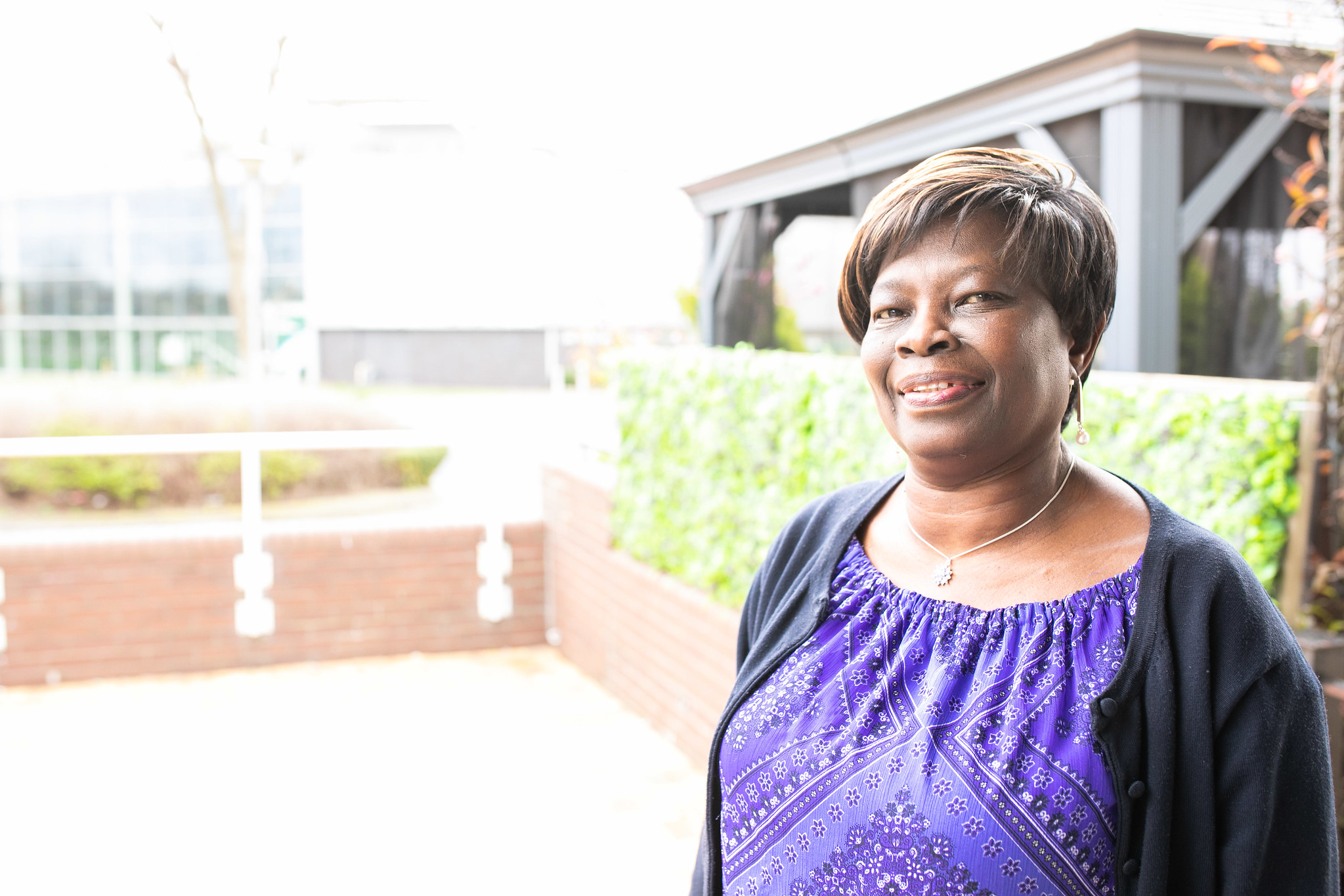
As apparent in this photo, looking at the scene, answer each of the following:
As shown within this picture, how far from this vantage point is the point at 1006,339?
1.48 m

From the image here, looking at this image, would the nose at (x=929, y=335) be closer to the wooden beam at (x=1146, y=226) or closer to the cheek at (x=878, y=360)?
the cheek at (x=878, y=360)

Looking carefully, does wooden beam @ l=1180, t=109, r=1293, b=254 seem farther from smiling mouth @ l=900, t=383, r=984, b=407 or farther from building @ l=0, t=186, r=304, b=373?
building @ l=0, t=186, r=304, b=373

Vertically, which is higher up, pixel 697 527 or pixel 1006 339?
pixel 1006 339

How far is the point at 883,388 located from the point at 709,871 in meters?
0.74

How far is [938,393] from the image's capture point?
4.95 feet

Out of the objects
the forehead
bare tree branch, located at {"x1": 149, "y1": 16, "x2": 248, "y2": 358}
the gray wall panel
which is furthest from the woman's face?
the gray wall panel

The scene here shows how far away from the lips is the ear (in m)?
0.17

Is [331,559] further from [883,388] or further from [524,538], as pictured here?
[883,388]

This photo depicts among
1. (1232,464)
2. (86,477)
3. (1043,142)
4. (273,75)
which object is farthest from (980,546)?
(273,75)

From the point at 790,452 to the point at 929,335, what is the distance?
3.07 m

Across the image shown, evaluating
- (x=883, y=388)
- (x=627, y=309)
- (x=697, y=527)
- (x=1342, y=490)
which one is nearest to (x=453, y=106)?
(x=627, y=309)

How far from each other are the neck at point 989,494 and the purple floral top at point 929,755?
4.2 inches

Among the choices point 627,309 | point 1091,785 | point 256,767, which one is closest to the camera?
point 1091,785

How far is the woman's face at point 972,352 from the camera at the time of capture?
148cm
